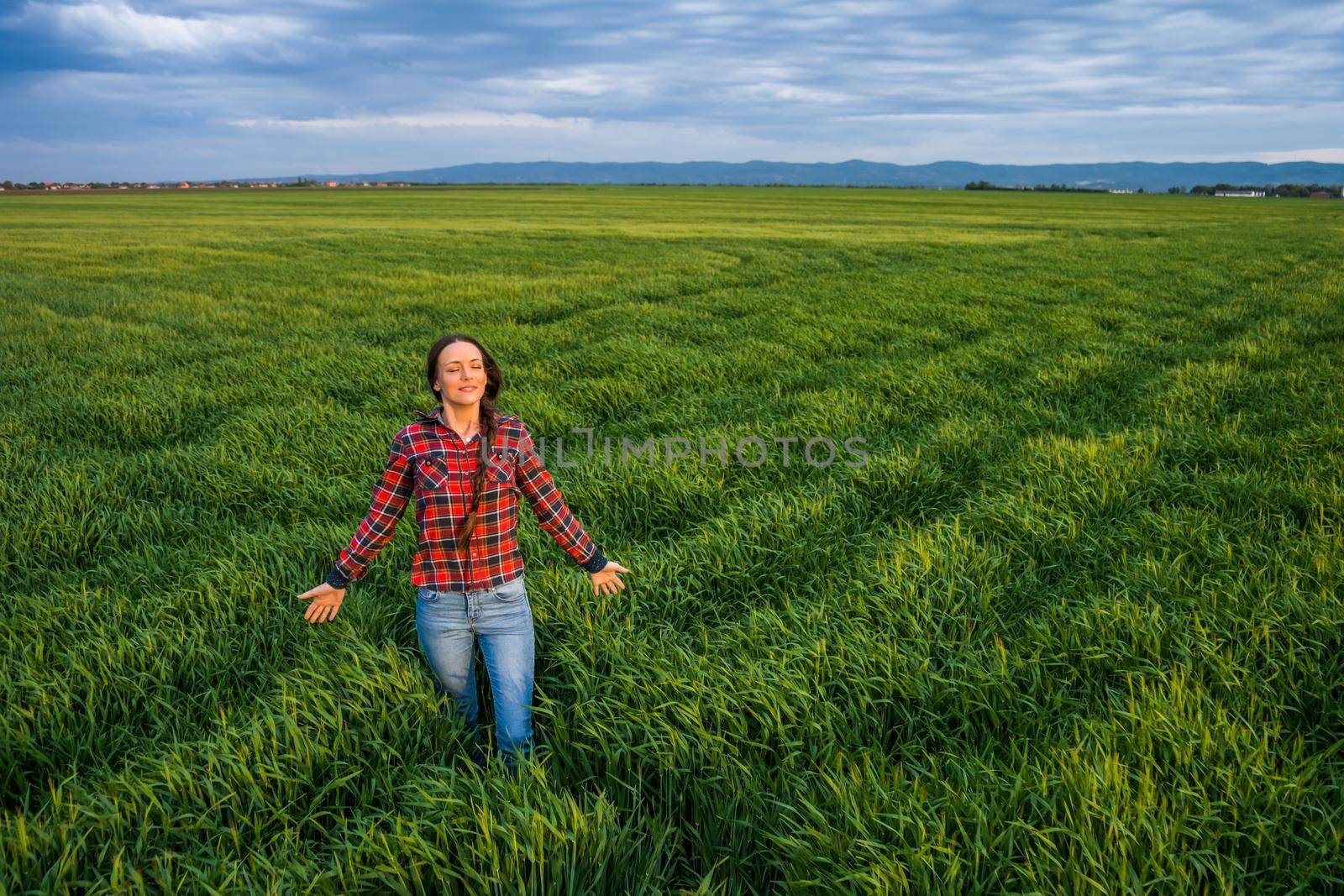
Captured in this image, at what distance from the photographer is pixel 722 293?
14.1 meters

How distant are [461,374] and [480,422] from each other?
9.5 inches

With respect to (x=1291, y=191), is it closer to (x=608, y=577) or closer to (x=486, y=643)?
(x=608, y=577)

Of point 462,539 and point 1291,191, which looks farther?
point 1291,191

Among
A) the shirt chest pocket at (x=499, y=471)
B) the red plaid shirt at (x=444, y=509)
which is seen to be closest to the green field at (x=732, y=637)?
the red plaid shirt at (x=444, y=509)

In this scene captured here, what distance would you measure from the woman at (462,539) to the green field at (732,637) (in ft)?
0.57

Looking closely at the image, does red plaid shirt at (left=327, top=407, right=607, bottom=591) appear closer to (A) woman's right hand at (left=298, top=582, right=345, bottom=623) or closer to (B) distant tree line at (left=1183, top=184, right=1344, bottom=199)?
(A) woman's right hand at (left=298, top=582, right=345, bottom=623)

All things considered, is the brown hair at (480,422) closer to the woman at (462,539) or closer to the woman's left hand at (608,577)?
the woman at (462,539)

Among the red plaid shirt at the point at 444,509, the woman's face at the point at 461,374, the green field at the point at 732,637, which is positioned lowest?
the green field at the point at 732,637

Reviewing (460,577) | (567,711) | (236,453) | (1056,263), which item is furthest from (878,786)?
(1056,263)

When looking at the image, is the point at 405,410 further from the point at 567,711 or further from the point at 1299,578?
the point at 1299,578

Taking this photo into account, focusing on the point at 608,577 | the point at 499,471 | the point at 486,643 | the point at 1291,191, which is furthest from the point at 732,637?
the point at 1291,191

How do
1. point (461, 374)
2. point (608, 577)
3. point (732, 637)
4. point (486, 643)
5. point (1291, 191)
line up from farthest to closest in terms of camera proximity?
point (1291, 191) < point (732, 637) < point (608, 577) < point (486, 643) < point (461, 374)

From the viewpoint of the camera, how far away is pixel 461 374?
8.89 ft

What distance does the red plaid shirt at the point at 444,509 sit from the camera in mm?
2766
